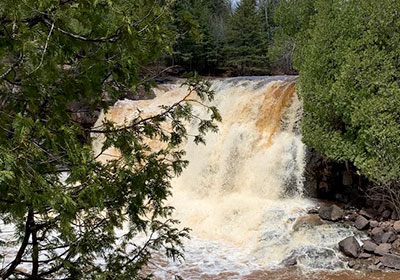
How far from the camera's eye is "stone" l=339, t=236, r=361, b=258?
→ 23.2 feet

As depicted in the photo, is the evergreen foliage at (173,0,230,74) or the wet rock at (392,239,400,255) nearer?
the wet rock at (392,239,400,255)

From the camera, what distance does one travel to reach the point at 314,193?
32.7 feet

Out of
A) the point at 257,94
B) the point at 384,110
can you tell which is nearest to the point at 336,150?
the point at 384,110

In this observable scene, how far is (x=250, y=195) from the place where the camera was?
400 inches

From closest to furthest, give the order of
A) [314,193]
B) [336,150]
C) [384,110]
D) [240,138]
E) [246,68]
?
1. [384,110]
2. [336,150]
3. [314,193]
4. [240,138]
5. [246,68]

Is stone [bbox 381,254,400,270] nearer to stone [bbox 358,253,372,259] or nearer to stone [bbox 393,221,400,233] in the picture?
stone [bbox 358,253,372,259]

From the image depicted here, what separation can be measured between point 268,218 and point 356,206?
2237 millimetres

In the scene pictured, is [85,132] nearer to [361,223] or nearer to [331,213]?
[361,223]

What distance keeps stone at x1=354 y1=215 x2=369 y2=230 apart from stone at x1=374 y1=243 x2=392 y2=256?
2.56 feet

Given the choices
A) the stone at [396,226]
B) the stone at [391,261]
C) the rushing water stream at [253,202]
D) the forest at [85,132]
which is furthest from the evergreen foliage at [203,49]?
the forest at [85,132]

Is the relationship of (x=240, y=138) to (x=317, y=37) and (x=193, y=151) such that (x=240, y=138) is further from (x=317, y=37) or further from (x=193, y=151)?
(x=317, y=37)

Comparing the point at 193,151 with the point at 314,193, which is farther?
the point at 193,151

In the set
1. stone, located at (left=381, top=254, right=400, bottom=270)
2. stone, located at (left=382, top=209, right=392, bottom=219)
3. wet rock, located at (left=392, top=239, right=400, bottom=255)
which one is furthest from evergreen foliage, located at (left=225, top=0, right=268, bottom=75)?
stone, located at (left=381, top=254, right=400, bottom=270)

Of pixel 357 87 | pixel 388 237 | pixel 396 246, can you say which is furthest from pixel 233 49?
pixel 396 246
